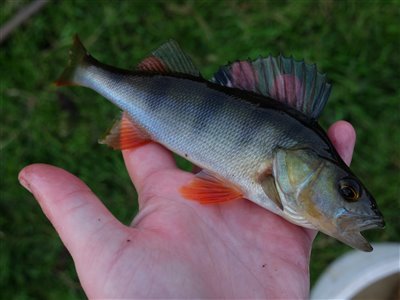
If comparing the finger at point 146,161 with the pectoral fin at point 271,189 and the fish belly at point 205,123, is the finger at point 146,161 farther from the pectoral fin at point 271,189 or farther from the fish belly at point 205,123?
the pectoral fin at point 271,189

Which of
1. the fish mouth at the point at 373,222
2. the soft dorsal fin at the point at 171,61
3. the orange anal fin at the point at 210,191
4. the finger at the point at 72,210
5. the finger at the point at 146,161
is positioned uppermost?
the soft dorsal fin at the point at 171,61

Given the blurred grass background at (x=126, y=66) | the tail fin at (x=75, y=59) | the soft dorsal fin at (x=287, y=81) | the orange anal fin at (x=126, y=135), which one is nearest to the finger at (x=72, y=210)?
the orange anal fin at (x=126, y=135)

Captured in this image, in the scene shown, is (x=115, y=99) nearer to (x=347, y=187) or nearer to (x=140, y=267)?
(x=140, y=267)

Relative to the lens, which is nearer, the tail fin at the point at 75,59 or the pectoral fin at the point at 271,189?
the pectoral fin at the point at 271,189

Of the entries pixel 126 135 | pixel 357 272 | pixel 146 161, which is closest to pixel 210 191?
pixel 146 161

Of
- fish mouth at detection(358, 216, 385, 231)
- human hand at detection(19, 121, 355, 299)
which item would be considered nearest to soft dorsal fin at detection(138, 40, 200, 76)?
human hand at detection(19, 121, 355, 299)

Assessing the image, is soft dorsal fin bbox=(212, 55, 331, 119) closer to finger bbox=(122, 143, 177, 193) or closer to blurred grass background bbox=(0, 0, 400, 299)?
finger bbox=(122, 143, 177, 193)
